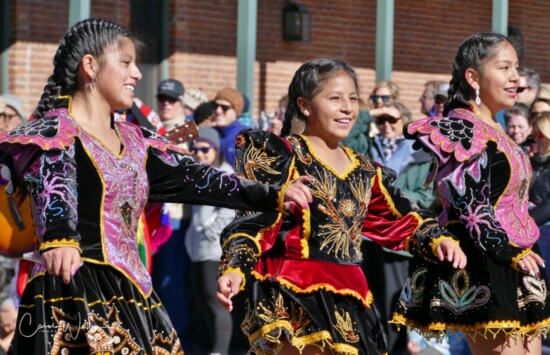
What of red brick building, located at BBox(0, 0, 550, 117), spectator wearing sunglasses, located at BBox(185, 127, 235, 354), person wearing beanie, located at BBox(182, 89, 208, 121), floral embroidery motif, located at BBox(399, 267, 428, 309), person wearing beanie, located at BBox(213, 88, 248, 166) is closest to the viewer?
floral embroidery motif, located at BBox(399, 267, 428, 309)

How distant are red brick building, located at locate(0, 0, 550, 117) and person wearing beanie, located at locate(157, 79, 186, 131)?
2.73 metres

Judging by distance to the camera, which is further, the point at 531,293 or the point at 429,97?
the point at 429,97

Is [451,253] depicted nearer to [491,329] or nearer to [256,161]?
[491,329]

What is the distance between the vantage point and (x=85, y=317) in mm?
4160

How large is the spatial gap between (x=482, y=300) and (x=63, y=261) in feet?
6.97

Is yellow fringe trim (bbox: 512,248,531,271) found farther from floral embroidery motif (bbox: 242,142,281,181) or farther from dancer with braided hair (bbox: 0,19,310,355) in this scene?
dancer with braided hair (bbox: 0,19,310,355)

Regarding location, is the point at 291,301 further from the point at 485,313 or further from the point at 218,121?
the point at 218,121

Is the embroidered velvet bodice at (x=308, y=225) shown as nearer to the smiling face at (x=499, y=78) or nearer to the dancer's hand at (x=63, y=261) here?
the smiling face at (x=499, y=78)

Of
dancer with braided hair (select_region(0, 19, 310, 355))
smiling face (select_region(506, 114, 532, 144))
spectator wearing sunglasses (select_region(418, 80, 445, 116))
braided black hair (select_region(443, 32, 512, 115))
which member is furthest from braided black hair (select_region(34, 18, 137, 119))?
spectator wearing sunglasses (select_region(418, 80, 445, 116))

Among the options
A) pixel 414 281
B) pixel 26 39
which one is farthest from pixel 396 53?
pixel 414 281

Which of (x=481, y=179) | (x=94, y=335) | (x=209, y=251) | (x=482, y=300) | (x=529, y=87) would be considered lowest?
(x=209, y=251)

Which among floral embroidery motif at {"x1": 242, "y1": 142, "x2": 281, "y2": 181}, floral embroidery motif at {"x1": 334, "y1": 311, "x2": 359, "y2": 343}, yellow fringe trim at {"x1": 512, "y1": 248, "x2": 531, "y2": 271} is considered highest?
floral embroidery motif at {"x1": 242, "y1": 142, "x2": 281, "y2": 181}

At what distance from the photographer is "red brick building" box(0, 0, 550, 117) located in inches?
476

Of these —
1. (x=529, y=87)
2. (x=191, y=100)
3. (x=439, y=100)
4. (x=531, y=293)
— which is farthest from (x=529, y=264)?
(x=191, y=100)
